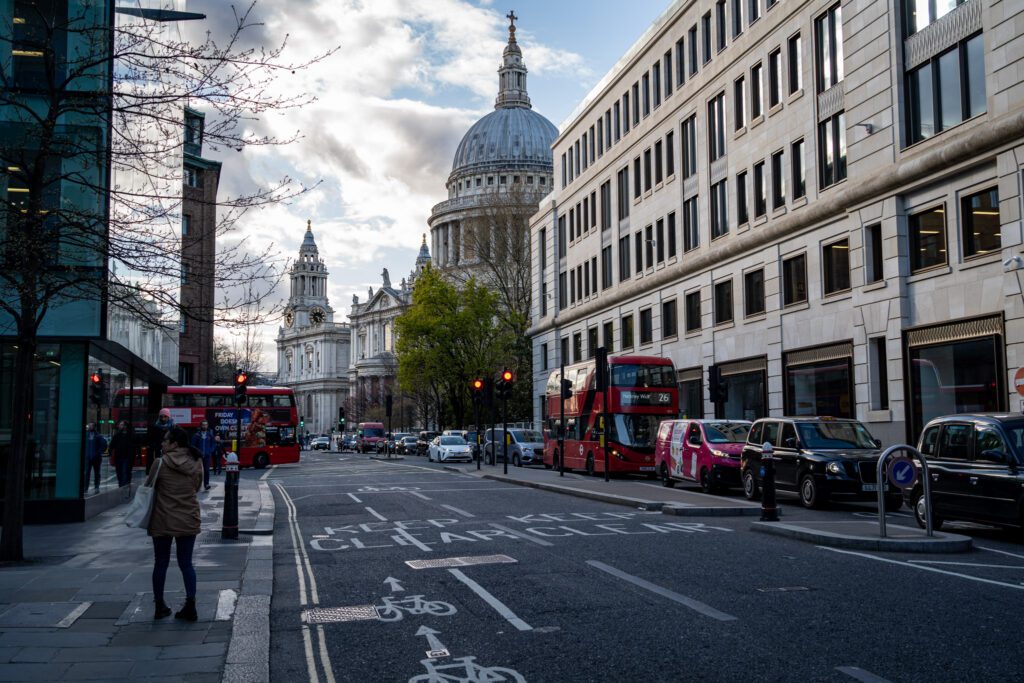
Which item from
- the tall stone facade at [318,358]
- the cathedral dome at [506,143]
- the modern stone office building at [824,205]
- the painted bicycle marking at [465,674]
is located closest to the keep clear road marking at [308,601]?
the painted bicycle marking at [465,674]

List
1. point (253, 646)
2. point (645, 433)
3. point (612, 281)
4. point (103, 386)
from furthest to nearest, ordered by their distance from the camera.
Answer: point (612, 281) < point (645, 433) < point (103, 386) < point (253, 646)

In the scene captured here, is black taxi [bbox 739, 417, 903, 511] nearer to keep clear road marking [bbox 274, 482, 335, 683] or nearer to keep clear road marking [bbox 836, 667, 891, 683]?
keep clear road marking [bbox 274, 482, 335, 683]

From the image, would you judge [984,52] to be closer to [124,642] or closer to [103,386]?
[103,386]

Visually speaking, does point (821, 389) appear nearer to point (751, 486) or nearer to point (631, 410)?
point (631, 410)

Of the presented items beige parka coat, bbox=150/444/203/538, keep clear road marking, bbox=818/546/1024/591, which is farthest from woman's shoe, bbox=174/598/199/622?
keep clear road marking, bbox=818/546/1024/591

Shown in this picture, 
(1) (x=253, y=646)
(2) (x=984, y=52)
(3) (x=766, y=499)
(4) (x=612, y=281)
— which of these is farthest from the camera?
(4) (x=612, y=281)

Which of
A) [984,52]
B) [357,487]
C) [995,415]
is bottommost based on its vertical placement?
[357,487]

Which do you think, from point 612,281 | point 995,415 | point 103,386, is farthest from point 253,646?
point 612,281

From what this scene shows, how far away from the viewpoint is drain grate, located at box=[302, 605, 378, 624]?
8656 mm

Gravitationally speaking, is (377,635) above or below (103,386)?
below

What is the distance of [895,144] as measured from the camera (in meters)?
26.4

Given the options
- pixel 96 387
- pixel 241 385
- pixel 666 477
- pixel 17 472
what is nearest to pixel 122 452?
pixel 96 387

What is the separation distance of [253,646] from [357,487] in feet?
67.1

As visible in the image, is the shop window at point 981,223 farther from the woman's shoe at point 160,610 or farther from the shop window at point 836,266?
the woman's shoe at point 160,610
